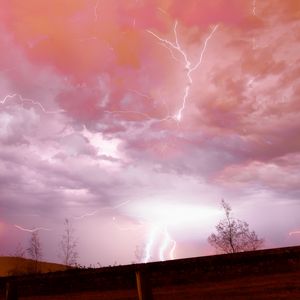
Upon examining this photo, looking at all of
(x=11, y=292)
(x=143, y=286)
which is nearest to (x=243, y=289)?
(x=143, y=286)

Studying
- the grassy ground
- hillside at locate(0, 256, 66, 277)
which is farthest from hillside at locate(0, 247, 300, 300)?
hillside at locate(0, 256, 66, 277)

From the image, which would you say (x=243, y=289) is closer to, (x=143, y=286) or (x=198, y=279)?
(x=198, y=279)

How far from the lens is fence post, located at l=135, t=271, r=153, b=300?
4563 millimetres

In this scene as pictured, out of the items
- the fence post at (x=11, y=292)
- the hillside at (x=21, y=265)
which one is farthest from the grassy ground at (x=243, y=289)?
the hillside at (x=21, y=265)

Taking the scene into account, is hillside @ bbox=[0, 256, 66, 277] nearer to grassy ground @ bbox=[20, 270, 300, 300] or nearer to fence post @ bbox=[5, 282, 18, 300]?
grassy ground @ bbox=[20, 270, 300, 300]

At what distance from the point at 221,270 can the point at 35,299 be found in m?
5.14

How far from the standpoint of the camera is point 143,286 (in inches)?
180

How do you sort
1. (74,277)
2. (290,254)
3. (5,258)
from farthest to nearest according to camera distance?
(5,258) → (74,277) → (290,254)

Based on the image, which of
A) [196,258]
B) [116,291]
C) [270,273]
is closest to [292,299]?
[270,273]

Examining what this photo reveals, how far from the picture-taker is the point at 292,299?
223 inches

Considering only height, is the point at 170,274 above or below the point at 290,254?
above

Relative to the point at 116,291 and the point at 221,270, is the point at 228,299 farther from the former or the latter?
the point at 116,291

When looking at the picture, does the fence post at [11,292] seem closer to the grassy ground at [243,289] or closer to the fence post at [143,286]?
the fence post at [143,286]

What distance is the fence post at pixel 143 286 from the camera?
456cm
